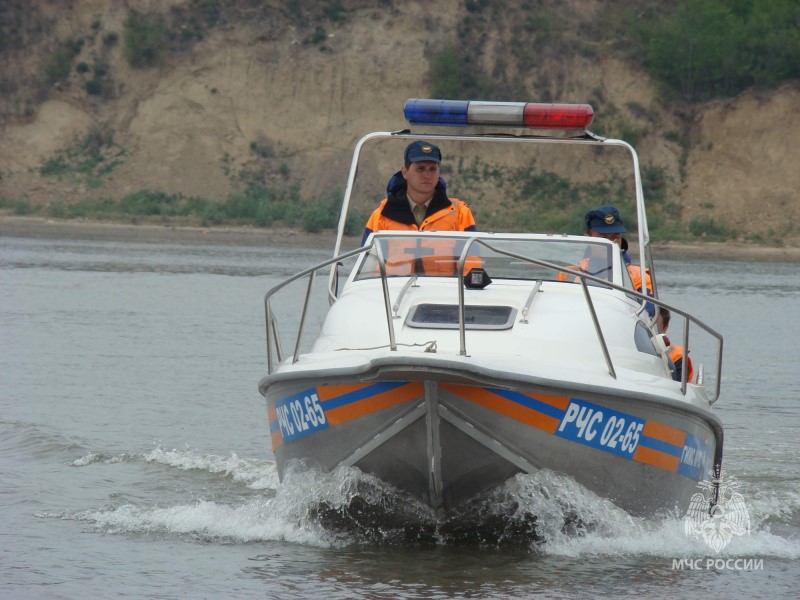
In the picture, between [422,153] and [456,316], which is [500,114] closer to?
[422,153]

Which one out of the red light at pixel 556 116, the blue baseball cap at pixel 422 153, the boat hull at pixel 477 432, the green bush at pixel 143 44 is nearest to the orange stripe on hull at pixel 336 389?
the boat hull at pixel 477 432

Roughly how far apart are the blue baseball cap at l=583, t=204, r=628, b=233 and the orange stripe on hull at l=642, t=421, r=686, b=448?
2568mm

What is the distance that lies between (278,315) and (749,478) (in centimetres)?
1365

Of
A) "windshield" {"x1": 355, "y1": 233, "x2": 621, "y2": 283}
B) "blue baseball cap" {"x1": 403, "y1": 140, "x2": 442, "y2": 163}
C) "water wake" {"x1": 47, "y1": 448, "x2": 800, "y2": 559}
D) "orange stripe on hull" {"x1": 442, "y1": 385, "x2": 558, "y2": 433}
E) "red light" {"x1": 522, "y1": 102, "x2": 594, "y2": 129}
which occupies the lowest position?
"water wake" {"x1": 47, "y1": 448, "x2": 800, "y2": 559}

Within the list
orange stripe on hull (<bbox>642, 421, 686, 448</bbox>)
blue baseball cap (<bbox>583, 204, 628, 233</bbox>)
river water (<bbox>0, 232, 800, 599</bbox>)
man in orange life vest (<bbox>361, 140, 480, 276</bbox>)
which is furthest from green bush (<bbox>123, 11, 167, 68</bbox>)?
orange stripe on hull (<bbox>642, 421, 686, 448</bbox>)

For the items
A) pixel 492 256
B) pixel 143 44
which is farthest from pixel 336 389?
pixel 143 44

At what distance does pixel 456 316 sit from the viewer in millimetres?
7141

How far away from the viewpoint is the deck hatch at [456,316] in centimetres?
708

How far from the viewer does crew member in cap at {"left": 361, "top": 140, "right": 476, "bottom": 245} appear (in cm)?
855

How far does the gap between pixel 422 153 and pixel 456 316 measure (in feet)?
5.47

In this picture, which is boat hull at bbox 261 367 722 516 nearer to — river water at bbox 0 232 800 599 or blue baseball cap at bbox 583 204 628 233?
river water at bbox 0 232 800 599

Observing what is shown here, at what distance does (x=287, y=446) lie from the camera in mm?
7309

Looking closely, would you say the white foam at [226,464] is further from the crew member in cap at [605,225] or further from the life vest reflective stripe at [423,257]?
the crew member in cap at [605,225]

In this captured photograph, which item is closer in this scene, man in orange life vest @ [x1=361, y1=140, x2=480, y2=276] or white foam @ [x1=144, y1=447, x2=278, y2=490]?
man in orange life vest @ [x1=361, y1=140, x2=480, y2=276]
